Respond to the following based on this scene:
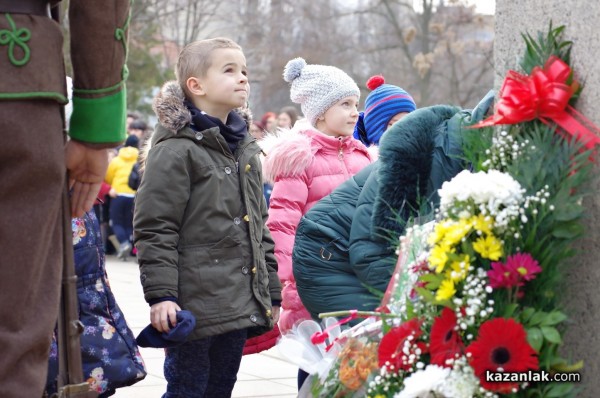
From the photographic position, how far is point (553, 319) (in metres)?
2.82

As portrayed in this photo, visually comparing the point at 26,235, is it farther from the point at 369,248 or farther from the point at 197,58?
the point at 197,58

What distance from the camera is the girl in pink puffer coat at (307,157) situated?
5.48 metres

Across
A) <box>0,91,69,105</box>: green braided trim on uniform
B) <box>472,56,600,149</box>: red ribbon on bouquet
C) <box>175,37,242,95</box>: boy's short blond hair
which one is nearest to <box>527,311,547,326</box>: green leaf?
<box>472,56,600,149</box>: red ribbon on bouquet

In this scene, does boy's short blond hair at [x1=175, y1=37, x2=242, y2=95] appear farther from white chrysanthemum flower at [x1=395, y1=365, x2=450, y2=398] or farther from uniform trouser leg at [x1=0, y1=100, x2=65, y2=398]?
white chrysanthemum flower at [x1=395, y1=365, x2=450, y2=398]

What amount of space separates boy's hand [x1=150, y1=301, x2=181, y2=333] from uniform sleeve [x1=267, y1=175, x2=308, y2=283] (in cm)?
112

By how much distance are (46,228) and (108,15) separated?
0.61 m

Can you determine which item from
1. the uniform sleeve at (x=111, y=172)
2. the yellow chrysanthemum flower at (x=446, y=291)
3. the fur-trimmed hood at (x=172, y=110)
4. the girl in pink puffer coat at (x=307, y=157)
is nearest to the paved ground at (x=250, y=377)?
the girl in pink puffer coat at (x=307, y=157)

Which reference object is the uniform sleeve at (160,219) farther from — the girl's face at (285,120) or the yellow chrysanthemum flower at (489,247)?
the girl's face at (285,120)

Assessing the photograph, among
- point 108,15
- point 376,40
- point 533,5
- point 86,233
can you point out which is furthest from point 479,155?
point 376,40

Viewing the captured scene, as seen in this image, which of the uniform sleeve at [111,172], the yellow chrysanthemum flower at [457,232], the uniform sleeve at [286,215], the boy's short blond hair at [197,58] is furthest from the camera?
the uniform sleeve at [111,172]

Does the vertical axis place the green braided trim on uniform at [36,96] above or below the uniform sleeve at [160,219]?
above

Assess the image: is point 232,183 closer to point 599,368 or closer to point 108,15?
point 108,15

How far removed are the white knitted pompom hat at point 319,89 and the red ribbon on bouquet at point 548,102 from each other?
123 inches

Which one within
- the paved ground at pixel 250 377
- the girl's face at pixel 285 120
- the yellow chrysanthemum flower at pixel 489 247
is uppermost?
the yellow chrysanthemum flower at pixel 489 247
